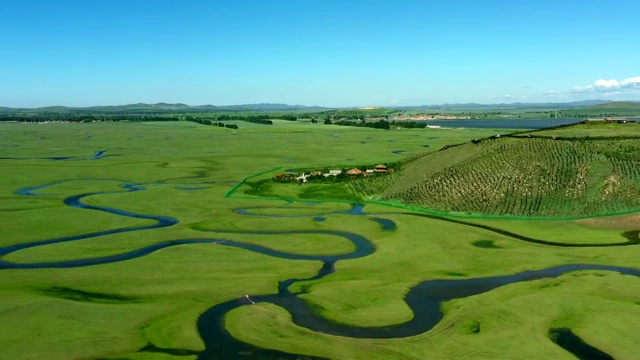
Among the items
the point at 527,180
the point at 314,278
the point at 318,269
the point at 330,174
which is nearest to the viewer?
Answer: the point at 314,278

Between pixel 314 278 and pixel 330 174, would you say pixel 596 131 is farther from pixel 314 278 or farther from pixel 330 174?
pixel 314 278

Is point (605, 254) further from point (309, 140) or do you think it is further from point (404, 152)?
point (309, 140)

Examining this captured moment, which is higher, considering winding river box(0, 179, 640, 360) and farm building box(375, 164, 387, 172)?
farm building box(375, 164, 387, 172)

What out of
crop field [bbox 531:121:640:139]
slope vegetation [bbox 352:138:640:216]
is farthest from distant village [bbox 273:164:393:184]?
crop field [bbox 531:121:640:139]

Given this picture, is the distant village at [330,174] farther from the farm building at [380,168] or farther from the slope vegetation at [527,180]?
the slope vegetation at [527,180]

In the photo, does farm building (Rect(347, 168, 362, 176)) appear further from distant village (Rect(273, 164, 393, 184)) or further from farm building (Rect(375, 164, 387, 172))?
farm building (Rect(375, 164, 387, 172))

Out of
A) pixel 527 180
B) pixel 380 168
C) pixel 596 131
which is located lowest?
pixel 380 168

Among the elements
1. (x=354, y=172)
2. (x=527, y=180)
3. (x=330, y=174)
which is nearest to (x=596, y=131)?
(x=527, y=180)
